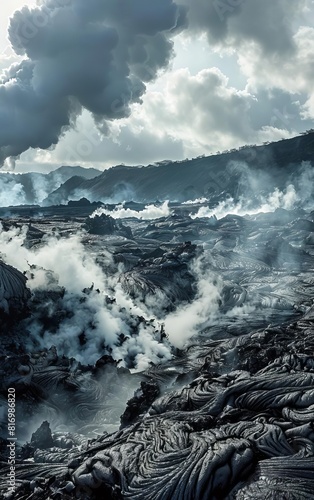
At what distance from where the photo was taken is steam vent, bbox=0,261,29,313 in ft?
83.7

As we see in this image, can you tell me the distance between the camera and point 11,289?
26.0 metres

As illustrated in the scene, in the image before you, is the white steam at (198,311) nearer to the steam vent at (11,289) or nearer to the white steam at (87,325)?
the white steam at (87,325)

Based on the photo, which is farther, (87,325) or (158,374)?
(87,325)

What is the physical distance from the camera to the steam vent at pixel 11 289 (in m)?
25.5

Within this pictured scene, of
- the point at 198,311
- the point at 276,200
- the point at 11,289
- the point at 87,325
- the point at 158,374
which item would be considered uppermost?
the point at 276,200

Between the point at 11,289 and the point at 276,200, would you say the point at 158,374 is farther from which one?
the point at 276,200

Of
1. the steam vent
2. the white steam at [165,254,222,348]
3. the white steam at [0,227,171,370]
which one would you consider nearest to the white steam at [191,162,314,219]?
the white steam at [165,254,222,348]

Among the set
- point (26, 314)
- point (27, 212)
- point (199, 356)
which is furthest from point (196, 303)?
point (27, 212)

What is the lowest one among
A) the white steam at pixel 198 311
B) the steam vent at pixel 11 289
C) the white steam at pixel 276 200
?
the white steam at pixel 198 311

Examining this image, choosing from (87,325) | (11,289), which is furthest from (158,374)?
(11,289)

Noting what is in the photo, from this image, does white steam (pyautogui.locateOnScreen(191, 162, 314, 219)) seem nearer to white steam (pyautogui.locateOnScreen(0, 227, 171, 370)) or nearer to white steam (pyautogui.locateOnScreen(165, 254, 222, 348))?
white steam (pyautogui.locateOnScreen(165, 254, 222, 348))

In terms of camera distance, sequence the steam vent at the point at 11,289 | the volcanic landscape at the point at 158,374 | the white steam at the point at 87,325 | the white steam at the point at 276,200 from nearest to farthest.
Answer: the volcanic landscape at the point at 158,374 < the steam vent at the point at 11,289 < the white steam at the point at 87,325 < the white steam at the point at 276,200

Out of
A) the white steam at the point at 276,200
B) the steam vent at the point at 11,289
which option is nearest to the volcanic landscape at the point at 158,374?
the steam vent at the point at 11,289

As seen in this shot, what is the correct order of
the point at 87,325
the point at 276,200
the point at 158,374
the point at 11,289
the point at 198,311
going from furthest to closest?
1. the point at 276,200
2. the point at 198,311
3. the point at 87,325
4. the point at 11,289
5. the point at 158,374
